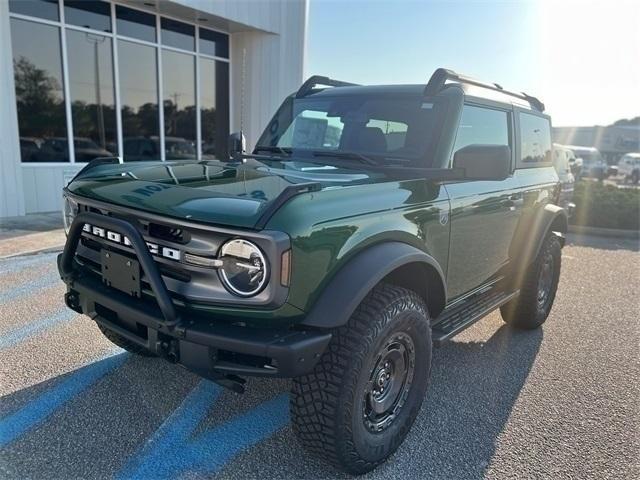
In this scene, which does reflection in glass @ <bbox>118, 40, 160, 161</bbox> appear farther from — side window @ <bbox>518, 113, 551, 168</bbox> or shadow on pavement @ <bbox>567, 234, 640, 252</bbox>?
shadow on pavement @ <bbox>567, 234, 640, 252</bbox>

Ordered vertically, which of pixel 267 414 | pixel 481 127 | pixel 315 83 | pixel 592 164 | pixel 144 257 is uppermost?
pixel 315 83

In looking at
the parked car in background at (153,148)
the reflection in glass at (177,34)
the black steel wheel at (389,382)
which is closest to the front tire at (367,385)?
the black steel wheel at (389,382)

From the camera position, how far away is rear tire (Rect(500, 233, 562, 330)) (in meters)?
4.22

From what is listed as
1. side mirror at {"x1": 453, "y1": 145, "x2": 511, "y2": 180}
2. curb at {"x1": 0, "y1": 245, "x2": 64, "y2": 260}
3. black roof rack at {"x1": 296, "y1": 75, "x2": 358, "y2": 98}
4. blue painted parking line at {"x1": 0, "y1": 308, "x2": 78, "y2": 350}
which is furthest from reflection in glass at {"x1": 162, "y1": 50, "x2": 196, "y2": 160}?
side mirror at {"x1": 453, "y1": 145, "x2": 511, "y2": 180}

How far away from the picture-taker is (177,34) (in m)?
10.8

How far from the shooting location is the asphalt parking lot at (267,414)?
8.21ft

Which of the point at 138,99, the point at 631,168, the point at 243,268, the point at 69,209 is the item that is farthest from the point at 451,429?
the point at 631,168

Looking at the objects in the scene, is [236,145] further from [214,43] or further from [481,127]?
[214,43]

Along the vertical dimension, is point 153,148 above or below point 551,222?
above

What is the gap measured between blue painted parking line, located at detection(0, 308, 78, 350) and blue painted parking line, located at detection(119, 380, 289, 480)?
158 centimetres

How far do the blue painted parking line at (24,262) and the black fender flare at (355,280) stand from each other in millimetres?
4687

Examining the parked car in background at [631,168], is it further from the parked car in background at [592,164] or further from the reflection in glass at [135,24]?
the reflection in glass at [135,24]

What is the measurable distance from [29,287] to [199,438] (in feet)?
10.5

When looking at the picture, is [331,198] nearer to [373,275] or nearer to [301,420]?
[373,275]
